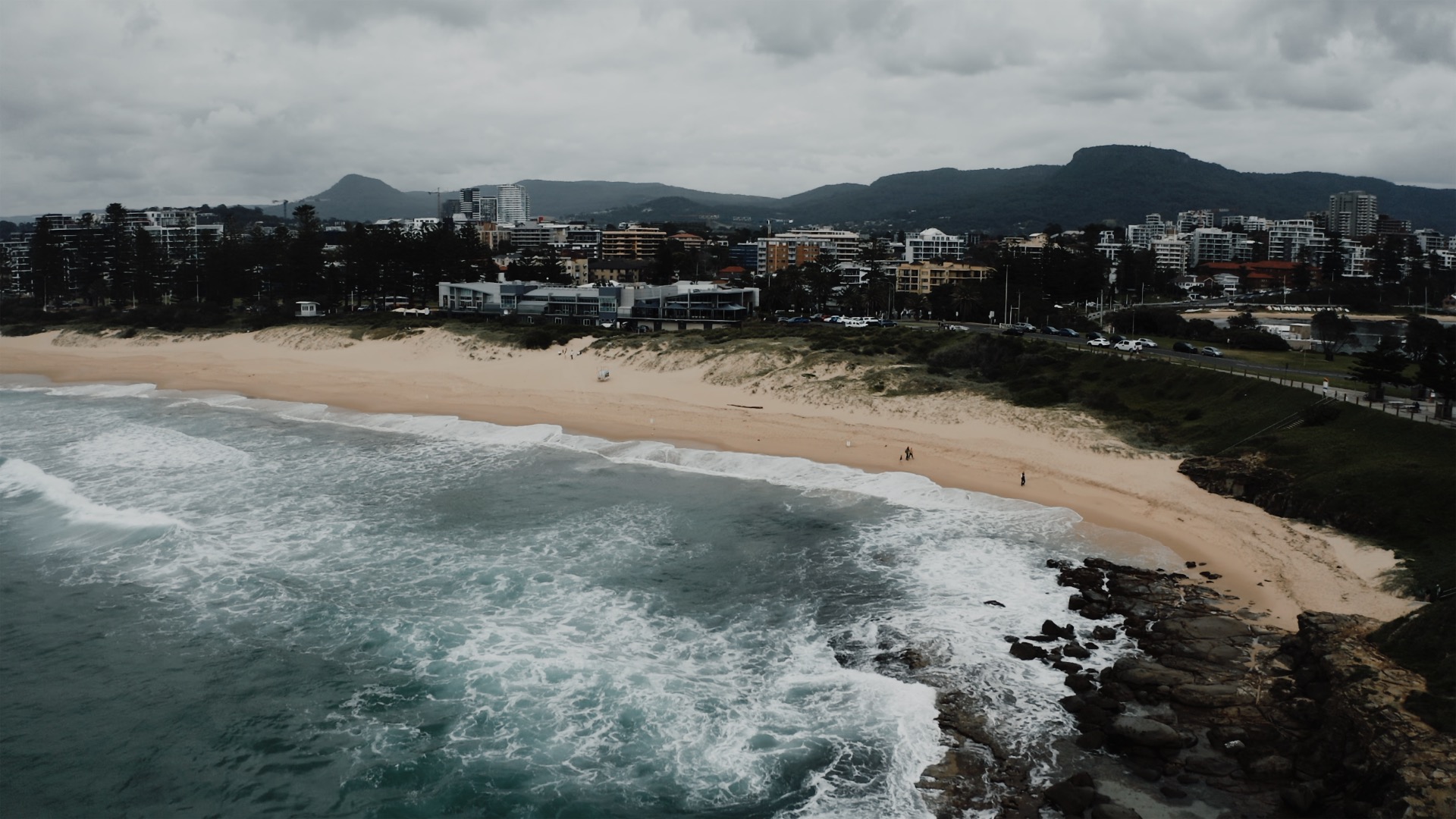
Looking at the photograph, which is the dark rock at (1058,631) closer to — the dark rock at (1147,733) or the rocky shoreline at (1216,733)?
the rocky shoreline at (1216,733)

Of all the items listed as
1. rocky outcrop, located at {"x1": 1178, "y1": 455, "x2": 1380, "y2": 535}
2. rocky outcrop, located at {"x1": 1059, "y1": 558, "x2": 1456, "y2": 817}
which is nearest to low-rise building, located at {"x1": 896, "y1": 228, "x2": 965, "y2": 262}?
rocky outcrop, located at {"x1": 1178, "y1": 455, "x2": 1380, "y2": 535}

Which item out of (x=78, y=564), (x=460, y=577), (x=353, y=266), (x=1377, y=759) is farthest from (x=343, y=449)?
(x=353, y=266)

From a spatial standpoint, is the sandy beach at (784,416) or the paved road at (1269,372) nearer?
the sandy beach at (784,416)

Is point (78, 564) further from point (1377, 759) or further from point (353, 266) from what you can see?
point (353, 266)

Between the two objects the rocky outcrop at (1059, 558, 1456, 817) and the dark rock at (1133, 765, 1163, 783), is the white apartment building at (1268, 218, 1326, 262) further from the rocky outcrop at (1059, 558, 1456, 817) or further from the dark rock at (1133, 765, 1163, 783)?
the dark rock at (1133, 765, 1163, 783)

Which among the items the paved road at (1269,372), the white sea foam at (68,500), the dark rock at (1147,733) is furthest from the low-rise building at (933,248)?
the dark rock at (1147,733)

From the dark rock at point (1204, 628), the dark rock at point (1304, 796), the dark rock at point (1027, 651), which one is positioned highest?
the dark rock at point (1204, 628)

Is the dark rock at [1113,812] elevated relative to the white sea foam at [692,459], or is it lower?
lower
